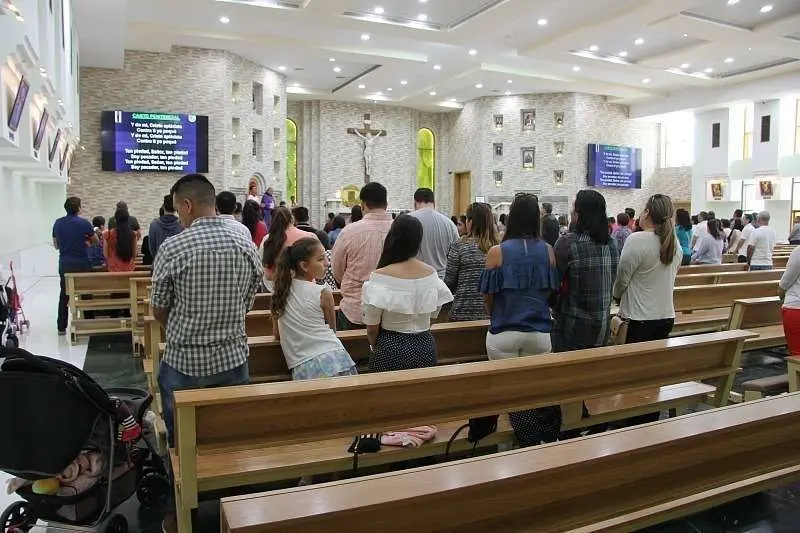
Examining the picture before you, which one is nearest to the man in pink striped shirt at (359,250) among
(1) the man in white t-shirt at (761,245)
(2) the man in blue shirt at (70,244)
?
(2) the man in blue shirt at (70,244)

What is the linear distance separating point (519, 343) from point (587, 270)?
53 cm

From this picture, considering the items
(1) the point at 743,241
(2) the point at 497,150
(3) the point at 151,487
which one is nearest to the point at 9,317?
(3) the point at 151,487

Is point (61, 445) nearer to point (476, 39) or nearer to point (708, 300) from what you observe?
point (708, 300)

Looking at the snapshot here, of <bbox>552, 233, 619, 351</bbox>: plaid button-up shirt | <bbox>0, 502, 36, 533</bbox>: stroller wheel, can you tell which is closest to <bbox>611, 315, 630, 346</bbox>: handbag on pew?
<bbox>552, 233, 619, 351</bbox>: plaid button-up shirt

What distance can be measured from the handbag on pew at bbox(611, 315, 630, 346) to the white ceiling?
908cm

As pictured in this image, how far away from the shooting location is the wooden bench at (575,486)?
147cm

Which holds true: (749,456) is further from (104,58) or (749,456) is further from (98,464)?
(104,58)

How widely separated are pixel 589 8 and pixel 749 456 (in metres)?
10.9

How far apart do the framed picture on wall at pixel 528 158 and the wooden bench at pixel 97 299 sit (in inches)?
609

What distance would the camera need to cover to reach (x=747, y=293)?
609 centimetres

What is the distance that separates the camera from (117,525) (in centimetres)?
254

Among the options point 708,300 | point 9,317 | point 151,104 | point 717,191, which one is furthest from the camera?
point 717,191

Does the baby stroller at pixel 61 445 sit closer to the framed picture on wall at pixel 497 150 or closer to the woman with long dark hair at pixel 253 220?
the woman with long dark hair at pixel 253 220

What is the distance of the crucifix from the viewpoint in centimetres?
2091
